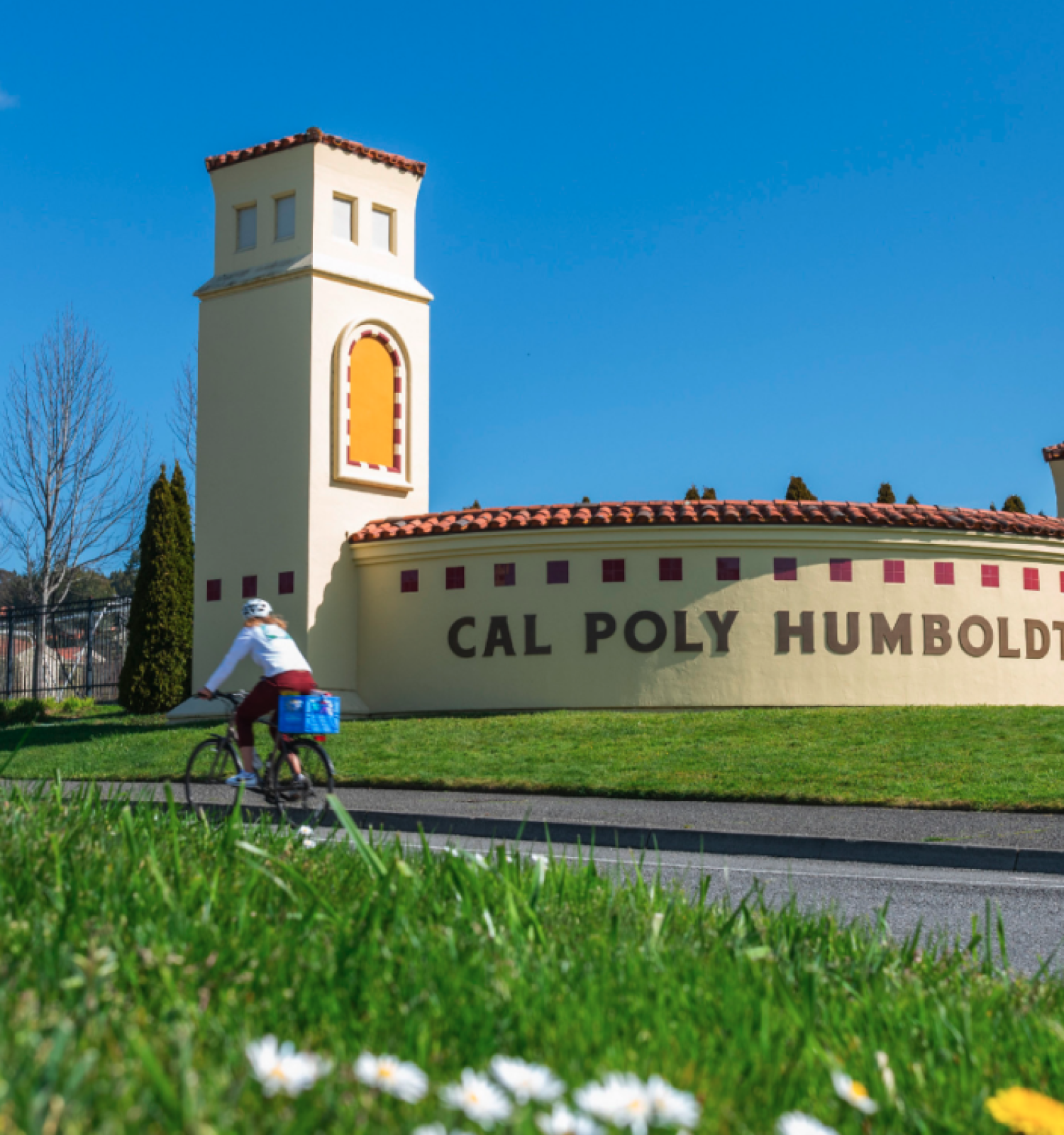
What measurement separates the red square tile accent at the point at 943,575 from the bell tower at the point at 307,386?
952 cm

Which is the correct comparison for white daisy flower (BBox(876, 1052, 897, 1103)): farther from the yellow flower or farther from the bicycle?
the bicycle

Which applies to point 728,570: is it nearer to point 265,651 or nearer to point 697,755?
point 697,755

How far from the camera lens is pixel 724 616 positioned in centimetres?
2153

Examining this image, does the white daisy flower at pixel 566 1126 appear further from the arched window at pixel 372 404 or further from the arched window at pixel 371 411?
the arched window at pixel 372 404

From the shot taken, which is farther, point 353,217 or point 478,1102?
point 353,217

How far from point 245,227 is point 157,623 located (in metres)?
9.71

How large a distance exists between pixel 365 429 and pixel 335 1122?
75.1 feet

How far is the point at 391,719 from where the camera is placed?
2206 centimetres

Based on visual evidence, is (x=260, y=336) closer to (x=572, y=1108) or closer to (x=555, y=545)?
(x=555, y=545)

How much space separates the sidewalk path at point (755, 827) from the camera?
10.1 metres

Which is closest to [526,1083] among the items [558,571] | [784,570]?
[558,571]

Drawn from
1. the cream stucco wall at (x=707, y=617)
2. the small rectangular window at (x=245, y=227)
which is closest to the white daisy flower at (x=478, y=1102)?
the cream stucco wall at (x=707, y=617)

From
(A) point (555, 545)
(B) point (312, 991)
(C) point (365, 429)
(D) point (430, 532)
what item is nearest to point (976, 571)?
(A) point (555, 545)

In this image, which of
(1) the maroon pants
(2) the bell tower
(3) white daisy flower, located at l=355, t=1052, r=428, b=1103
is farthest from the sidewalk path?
(2) the bell tower
